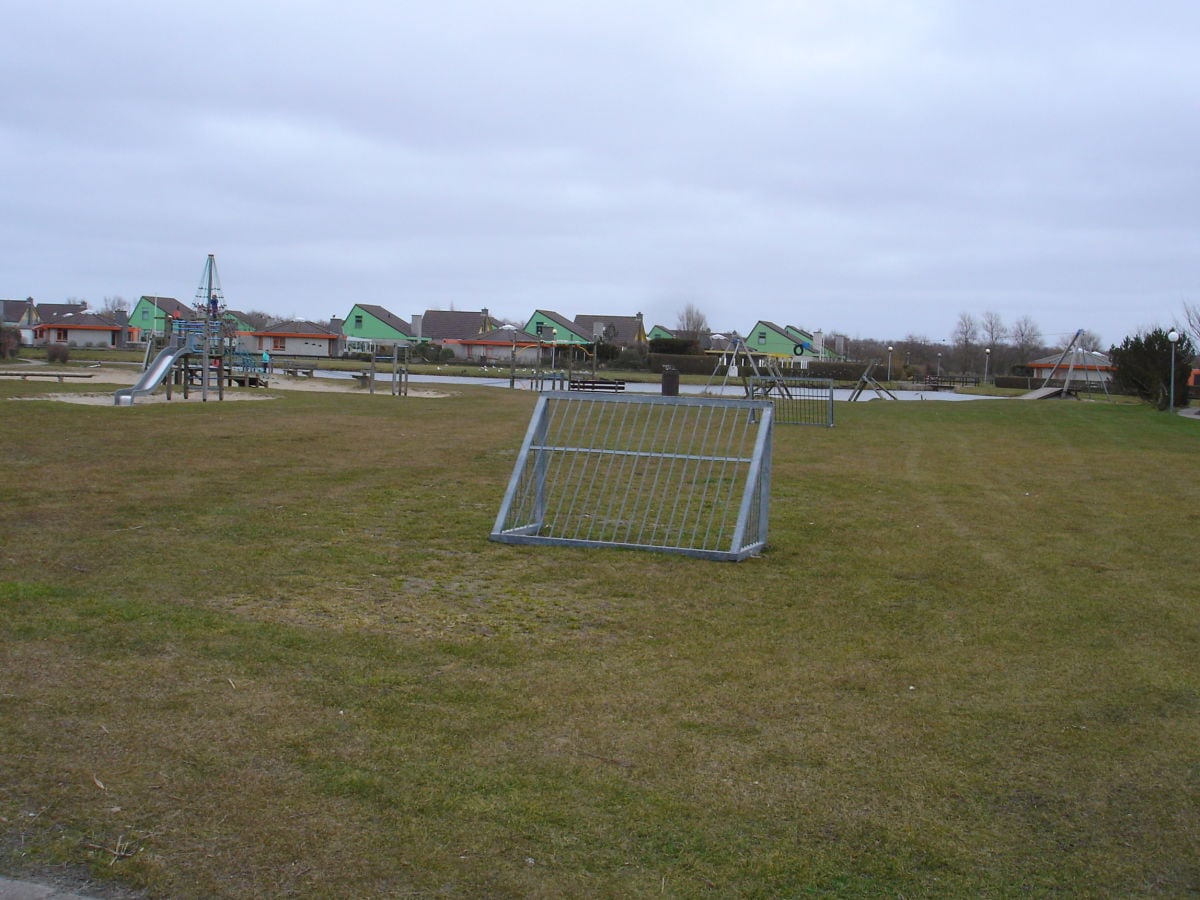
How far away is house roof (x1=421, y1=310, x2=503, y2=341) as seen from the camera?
108750 millimetres

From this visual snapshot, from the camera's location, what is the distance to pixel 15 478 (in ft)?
38.9

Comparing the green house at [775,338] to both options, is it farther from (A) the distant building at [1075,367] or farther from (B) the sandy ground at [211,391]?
(B) the sandy ground at [211,391]

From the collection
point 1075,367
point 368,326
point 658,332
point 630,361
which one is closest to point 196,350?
point 630,361

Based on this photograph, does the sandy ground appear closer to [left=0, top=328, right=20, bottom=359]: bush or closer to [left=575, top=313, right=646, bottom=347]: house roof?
[left=0, top=328, right=20, bottom=359]: bush

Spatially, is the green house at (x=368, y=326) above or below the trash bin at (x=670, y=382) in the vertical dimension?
above

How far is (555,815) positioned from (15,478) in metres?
9.94

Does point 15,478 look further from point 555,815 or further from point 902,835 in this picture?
point 902,835

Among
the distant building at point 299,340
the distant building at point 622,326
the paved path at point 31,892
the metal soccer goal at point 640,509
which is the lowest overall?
the paved path at point 31,892

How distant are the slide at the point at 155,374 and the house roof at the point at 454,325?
249 ft

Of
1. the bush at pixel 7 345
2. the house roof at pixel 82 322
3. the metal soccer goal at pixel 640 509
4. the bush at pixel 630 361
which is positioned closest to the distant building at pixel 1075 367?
the bush at pixel 630 361

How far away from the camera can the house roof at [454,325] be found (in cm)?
10875

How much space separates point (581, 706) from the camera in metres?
5.27

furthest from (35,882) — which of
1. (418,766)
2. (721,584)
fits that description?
(721,584)

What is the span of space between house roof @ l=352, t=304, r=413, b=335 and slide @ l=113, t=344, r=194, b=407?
227ft
